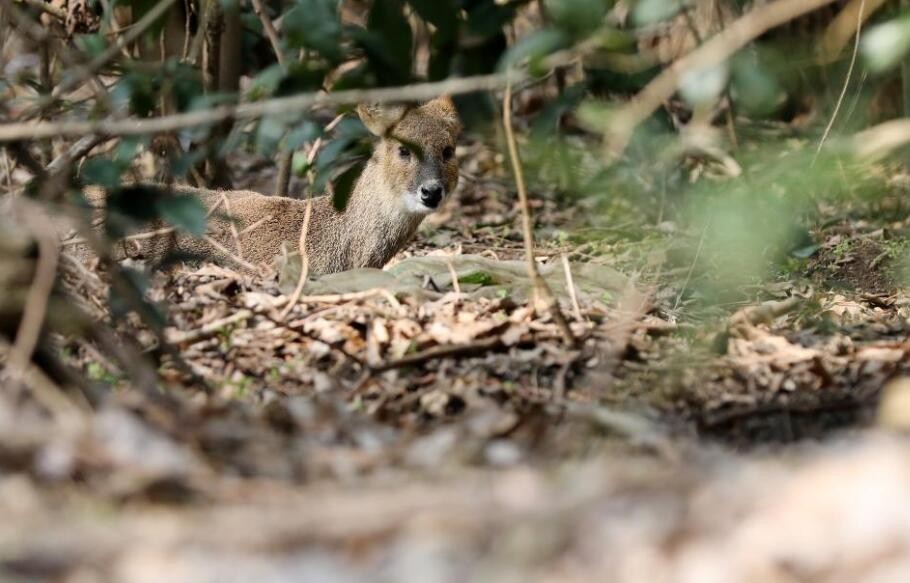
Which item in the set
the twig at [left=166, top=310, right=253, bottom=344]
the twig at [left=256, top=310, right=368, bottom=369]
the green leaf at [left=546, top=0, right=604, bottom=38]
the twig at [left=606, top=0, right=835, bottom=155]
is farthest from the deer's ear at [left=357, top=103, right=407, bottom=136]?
the twig at [left=606, top=0, right=835, bottom=155]

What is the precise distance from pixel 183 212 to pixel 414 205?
14.1 ft

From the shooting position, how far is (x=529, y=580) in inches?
92.0

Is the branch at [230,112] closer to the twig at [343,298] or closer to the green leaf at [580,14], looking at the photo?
the green leaf at [580,14]

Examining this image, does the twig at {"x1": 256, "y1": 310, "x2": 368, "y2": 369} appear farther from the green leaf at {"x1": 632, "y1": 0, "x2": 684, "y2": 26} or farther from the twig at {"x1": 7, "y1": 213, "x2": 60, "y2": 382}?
the green leaf at {"x1": 632, "y1": 0, "x2": 684, "y2": 26}

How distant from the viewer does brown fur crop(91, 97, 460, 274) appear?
7438 mm

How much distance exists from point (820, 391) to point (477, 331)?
124 centimetres

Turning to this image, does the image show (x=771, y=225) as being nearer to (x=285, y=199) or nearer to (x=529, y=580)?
(x=529, y=580)

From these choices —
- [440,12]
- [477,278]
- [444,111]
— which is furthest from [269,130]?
[444,111]

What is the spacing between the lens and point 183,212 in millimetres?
3463

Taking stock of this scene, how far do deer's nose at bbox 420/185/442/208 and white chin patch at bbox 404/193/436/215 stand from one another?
0.02 metres

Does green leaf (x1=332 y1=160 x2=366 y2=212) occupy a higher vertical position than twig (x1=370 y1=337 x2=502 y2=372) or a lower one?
higher

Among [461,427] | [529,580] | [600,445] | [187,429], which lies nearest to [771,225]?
[600,445]

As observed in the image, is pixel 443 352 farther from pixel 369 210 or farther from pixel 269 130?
pixel 369 210

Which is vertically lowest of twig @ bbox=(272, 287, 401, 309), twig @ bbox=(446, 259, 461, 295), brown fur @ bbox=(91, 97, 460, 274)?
brown fur @ bbox=(91, 97, 460, 274)
